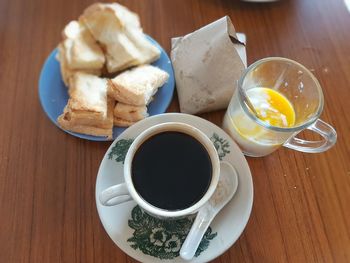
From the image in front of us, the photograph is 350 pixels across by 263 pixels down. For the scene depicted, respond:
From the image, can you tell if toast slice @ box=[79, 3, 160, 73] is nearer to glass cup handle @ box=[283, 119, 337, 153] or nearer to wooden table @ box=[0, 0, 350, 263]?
wooden table @ box=[0, 0, 350, 263]

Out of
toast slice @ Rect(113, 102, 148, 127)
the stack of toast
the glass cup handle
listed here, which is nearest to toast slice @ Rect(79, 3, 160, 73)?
the stack of toast

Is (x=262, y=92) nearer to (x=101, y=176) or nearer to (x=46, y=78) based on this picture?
(x=101, y=176)

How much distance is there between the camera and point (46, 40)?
2.71ft

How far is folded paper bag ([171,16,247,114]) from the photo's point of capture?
26.6 inches

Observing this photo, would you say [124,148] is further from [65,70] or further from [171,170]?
[65,70]

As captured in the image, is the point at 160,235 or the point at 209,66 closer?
the point at 160,235

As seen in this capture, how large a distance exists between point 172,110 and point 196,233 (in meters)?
0.28

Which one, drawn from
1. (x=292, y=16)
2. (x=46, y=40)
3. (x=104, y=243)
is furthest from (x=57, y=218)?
(x=292, y=16)

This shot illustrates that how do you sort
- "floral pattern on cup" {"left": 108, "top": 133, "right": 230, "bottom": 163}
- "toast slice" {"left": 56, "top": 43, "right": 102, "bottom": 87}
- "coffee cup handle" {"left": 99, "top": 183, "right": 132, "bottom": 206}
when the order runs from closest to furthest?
"coffee cup handle" {"left": 99, "top": 183, "right": 132, "bottom": 206} < "floral pattern on cup" {"left": 108, "top": 133, "right": 230, "bottom": 163} < "toast slice" {"left": 56, "top": 43, "right": 102, "bottom": 87}

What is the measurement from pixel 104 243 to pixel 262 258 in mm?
295

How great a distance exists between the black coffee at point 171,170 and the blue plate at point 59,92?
0.43 feet

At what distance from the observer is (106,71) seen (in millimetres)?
788

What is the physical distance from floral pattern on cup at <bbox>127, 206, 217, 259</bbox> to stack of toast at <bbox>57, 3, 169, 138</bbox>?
7.6 inches

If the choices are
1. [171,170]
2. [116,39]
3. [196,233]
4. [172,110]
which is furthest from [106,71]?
[196,233]
